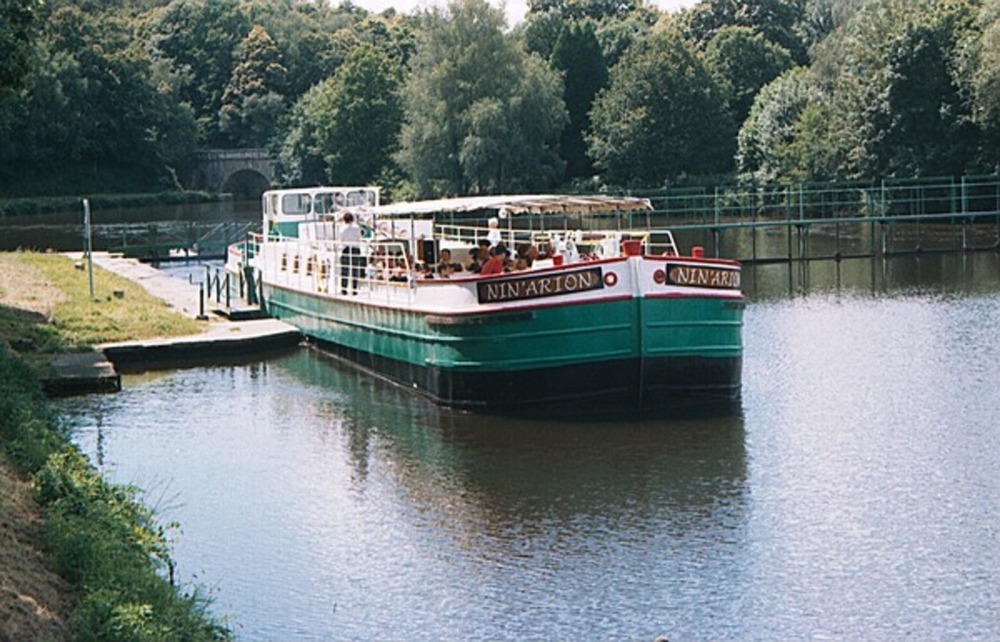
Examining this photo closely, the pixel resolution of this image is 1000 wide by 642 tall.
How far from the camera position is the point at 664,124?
8794 cm

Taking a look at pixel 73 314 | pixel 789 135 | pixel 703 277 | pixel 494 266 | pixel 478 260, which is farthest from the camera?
pixel 789 135

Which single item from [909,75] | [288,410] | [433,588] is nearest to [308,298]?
[288,410]

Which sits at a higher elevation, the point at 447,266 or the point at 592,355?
the point at 447,266

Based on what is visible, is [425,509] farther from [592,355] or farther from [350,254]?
[350,254]

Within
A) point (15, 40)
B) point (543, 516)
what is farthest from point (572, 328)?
point (15, 40)

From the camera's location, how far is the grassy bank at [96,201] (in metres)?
102

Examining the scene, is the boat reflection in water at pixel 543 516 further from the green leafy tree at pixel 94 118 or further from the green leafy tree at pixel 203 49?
the green leafy tree at pixel 203 49

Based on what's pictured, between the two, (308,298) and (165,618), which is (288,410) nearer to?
(308,298)

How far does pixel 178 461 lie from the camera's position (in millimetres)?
23609

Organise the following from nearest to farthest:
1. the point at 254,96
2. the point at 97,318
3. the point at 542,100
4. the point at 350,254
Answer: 1. the point at 350,254
2. the point at 97,318
3. the point at 542,100
4. the point at 254,96

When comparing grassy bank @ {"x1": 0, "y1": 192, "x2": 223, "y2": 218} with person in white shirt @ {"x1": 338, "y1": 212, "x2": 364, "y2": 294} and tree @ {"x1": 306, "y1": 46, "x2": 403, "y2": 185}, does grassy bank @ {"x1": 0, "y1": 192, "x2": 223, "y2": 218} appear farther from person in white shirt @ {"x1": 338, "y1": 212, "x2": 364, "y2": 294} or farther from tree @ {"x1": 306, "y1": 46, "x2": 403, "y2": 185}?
person in white shirt @ {"x1": 338, "y1": 212, "x2": 364, "y2": 294}

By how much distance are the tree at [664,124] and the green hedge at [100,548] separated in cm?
6960

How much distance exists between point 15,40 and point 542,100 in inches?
2368

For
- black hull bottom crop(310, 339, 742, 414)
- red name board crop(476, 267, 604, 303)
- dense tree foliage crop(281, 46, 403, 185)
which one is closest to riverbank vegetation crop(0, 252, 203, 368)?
black hull bottom crop(310, 339, 742, 414)
